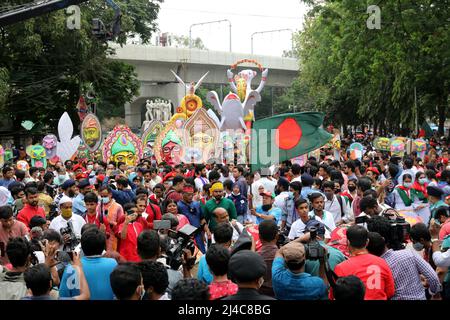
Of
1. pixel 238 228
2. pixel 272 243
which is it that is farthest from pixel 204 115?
pixel 272 243

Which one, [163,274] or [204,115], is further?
[204,115]

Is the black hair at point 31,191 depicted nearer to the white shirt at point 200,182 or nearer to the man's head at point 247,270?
the white shirt at point 200,182

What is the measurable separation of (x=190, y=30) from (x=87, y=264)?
4781 centimetres

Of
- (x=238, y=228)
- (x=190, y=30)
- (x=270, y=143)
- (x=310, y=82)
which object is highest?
(x=190, y=30)

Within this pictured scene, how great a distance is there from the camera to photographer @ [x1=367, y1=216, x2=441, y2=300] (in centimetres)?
475

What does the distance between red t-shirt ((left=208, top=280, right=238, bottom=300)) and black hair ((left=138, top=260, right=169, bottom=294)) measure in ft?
1.05

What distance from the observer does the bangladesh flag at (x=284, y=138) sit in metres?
11.6

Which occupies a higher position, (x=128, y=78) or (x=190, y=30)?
(x=190, y=30)

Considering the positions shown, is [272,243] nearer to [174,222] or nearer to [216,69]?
[174,222]

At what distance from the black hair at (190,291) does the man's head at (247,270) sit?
22 cm

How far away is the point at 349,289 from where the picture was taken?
4.13 metres

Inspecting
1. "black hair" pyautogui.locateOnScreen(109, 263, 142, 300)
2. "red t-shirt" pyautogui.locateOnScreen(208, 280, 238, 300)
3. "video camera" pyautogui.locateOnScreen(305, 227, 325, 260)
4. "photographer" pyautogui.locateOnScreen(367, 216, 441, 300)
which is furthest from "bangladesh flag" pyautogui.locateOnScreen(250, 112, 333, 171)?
"black hair" pyautogui.locateOnScreen(109, 263, 142, 300)

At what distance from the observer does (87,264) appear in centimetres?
491
